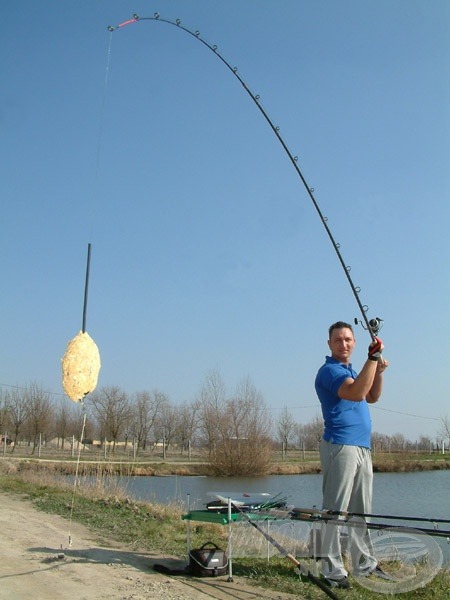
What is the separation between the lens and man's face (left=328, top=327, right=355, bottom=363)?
5562 millimetres

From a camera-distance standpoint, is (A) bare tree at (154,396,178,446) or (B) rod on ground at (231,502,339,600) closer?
(B) rod on ground at (231,502,339,600)

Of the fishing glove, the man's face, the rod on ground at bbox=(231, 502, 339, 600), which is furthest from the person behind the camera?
the man's face

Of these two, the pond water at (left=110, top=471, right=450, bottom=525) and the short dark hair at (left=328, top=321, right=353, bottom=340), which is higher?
the short dark hair at (left=328, top=321, right=353, bottom=340)

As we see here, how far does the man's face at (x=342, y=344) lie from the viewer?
5.56 meters

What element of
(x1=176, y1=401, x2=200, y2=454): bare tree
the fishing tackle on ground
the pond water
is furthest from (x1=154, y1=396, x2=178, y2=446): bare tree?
the fishing tackle on ground

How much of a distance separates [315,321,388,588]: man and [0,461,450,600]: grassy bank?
25 centimetres

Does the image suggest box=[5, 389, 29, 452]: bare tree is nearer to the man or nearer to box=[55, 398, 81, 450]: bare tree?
box=[55, 398, 81, 450]: bare tree

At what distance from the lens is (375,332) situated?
527 centimetres

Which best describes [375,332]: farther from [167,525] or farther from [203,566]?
[167,525]

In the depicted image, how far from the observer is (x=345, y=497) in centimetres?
516

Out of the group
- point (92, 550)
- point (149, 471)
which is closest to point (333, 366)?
point (92, 550)

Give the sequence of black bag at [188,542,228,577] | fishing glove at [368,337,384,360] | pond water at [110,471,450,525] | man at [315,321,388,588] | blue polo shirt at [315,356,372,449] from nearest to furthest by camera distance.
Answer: fishing glove at [368,337,384,360] → man at [315,321,388,588] → blue polo shirt at [315,356,372,449] → black bag at [188,542,228,577] → pond water at [110,471,450,525]

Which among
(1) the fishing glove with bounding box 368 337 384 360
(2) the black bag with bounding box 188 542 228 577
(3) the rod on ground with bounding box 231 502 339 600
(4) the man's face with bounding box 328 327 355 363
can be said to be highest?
(4) the man's face with bounding box 328 327 355 363

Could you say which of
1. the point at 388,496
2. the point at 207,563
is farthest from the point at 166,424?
the point at 207,563
